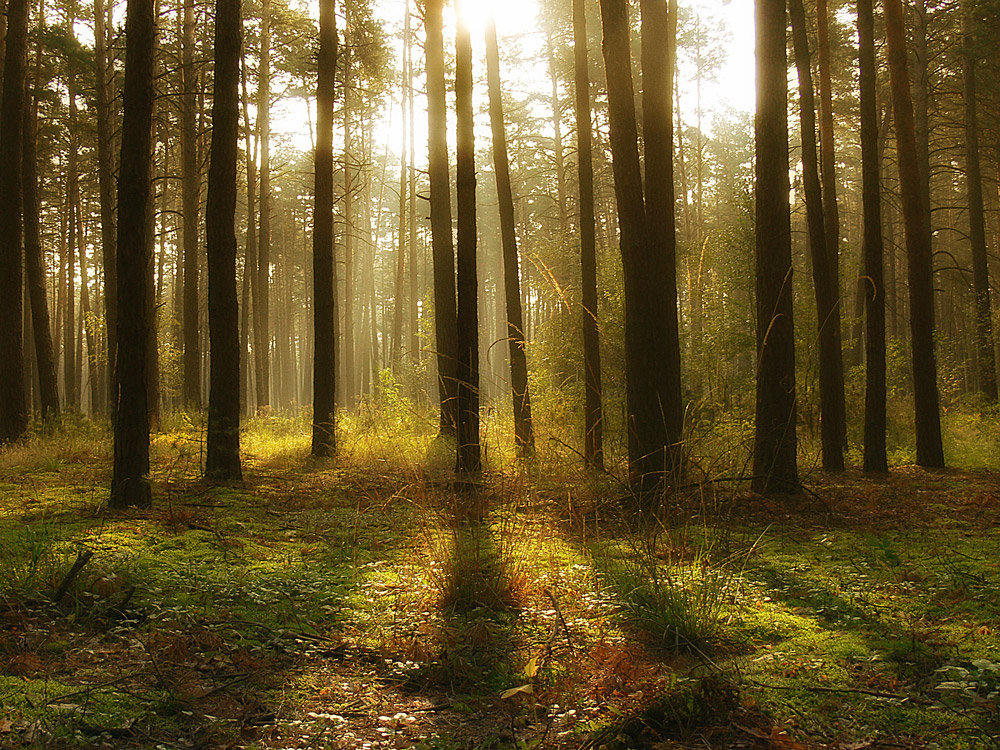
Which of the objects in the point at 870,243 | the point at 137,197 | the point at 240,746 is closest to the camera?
the point at 240,746

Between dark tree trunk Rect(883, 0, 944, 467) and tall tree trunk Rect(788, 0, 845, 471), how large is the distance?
52.6 inches

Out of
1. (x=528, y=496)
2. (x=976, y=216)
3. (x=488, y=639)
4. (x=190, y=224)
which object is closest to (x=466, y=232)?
(x=528, y=496)

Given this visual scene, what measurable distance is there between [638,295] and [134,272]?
4.75 meters

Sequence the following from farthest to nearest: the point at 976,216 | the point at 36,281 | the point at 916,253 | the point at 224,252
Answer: the point at 976,216
the point at 36,281
the point at 916,253
the point at 224,252

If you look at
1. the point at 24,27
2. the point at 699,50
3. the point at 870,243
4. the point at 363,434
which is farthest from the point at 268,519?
the point at 699,50

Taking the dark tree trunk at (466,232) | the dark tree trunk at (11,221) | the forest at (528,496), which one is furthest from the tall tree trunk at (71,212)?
the dark tree trunk at (466,232)

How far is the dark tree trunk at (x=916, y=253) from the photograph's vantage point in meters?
10.1

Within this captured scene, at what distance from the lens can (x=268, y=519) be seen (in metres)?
6.36

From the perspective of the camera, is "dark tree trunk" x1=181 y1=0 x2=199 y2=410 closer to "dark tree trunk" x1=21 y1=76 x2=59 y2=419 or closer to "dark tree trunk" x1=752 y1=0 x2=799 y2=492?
"dark tree trunk" x1=21 y1=76 x2=59 y2=419

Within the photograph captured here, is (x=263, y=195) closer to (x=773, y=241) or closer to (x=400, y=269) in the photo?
(x=400, y=269)

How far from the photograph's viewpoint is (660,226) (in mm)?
6672

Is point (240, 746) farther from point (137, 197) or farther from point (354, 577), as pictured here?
point (137, 197)

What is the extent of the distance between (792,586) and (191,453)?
9617 millimetres

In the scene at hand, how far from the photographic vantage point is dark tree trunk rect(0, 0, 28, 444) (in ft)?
37.3
